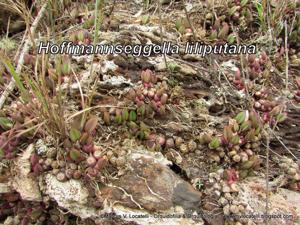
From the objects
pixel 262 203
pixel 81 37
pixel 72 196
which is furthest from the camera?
pixel 81 37

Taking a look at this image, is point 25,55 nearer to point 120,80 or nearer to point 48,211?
point 120,80

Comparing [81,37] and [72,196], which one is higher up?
[81,37]

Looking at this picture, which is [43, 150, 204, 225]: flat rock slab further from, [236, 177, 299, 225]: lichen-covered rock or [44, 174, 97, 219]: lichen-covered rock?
[236, 177, 299, 225]: lichen-covered rock

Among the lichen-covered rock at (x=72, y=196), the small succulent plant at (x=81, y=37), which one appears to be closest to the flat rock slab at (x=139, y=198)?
the lichen-covered rock at (x=72, y=196)

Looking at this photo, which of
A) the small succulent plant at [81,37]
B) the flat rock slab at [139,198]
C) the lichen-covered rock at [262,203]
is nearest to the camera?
the flat rock slab at [139,198]

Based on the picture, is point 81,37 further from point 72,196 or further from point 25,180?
point 72,196

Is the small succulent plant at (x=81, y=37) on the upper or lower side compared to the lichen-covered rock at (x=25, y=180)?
upper

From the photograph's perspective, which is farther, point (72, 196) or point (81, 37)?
point (81, 37)

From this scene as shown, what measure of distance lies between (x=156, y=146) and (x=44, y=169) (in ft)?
2.81

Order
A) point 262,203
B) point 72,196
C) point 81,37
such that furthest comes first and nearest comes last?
1. point 81,37
2. point 262,203
3. point 72,196

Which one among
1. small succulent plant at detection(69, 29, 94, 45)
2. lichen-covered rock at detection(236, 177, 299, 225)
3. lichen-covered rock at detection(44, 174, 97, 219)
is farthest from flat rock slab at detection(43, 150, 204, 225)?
small succulent plant at detection(69, 29, 94, 45)

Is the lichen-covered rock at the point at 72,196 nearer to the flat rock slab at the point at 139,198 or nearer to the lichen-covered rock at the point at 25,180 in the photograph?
the flat rock slab at the point at 139,198

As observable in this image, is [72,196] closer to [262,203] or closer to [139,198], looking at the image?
[139,198]

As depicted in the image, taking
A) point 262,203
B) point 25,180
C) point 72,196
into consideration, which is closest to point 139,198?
point 72,196
